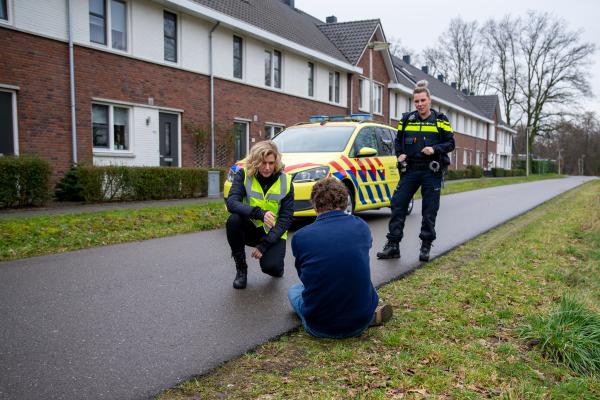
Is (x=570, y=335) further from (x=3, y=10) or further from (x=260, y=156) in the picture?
(x=3, y=10)

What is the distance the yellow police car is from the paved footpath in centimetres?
184

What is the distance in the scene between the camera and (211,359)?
342 centimetres

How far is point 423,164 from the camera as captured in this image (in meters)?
6.33

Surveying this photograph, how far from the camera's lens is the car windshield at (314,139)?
9.55 m

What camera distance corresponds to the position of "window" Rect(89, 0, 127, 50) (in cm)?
1480

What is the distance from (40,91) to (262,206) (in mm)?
10584

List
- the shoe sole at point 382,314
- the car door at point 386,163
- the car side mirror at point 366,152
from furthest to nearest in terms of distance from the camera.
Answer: the car door at point 386,163 < the car side mirror at point 366,152 < the shoe sole at point 382,314

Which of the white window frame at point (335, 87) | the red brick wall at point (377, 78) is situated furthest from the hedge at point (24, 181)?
the red brick wall at point (377, 78)

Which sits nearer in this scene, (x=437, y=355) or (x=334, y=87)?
(x=437, y=355)

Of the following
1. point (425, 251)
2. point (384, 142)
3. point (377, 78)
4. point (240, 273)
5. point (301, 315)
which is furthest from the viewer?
point (377, 78)

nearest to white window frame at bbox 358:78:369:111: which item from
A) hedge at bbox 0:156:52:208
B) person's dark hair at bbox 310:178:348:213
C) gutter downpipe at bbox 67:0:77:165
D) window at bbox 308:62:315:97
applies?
window at bbox 308:62:315:97

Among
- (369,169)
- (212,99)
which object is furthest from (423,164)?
(212,99)

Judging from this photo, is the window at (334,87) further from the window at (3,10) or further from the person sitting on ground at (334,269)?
the person sitting on ground at (334,269)

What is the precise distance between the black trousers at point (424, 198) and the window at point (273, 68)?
16.3 m
